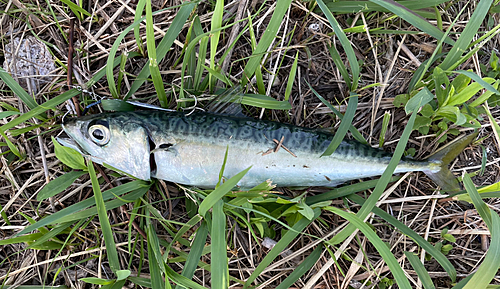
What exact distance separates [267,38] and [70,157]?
1.97m

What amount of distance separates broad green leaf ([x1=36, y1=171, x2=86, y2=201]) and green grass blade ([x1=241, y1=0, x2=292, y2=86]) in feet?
5.91

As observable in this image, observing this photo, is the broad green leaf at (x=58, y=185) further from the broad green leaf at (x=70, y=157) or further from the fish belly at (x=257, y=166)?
the fish belly at (x=257, y=166)

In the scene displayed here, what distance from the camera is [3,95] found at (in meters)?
2.90

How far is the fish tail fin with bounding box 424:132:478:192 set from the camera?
2.73 meters

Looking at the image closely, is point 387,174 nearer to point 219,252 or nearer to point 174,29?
point 219,252

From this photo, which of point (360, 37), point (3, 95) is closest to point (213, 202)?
point (360, 37)

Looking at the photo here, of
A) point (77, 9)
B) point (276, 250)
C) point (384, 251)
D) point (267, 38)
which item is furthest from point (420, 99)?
point (77, 9)

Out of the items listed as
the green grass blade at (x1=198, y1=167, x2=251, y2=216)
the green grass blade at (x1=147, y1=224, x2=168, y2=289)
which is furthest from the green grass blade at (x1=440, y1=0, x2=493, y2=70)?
the green grass blade at (x1=147, y1=224, x2=168, y2=289)

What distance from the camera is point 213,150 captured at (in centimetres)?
249

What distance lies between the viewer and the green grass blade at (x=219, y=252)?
6.12 feet

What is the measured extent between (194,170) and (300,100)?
50.8 inches

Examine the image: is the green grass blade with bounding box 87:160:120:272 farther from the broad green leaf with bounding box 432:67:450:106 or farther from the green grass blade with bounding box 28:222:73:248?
the broad green leaf with bounding box 432:67:450:106

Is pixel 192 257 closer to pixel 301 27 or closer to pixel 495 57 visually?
pixel 301 27

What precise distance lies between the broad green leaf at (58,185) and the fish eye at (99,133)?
0.44 m
